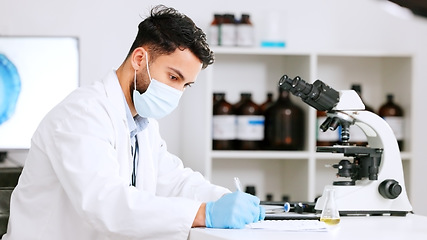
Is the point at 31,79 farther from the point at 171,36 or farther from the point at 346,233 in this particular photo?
the point at 346,233

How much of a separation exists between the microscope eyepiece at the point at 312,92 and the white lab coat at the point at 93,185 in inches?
13.1

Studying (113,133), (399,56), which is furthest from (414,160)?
(113,133)

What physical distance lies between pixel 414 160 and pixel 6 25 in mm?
1884

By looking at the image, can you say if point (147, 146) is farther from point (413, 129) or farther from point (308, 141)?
point (413, 129)

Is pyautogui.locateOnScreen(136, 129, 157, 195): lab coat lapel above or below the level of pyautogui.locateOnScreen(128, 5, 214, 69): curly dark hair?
below

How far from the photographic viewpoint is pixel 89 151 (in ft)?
5.14

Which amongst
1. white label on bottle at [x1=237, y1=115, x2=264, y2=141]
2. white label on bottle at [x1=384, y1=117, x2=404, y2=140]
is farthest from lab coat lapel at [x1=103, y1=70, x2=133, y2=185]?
white label on bottle at [x1=384, y1=117, x2=404, y2=140]

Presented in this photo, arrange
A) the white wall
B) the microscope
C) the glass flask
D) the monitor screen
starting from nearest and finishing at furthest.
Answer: the glass flask → the microscope → the monitor screen → the white wall

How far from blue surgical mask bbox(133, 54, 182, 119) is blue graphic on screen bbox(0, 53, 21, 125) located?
0.96m

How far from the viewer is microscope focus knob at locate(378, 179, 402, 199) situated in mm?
1876

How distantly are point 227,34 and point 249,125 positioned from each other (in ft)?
1.30

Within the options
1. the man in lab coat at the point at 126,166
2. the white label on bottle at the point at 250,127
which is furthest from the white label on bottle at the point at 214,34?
the man in lab coat at the point at 126,166

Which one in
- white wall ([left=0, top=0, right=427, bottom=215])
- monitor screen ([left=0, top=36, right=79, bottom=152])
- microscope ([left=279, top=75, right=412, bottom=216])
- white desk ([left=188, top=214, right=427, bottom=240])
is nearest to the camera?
white desk ([left=188, top=214, right=427, bottom=240])

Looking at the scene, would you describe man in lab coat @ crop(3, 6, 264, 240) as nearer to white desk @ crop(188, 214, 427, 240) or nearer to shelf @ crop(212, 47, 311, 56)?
white desk @ crop(188, 214, 427, 240)
